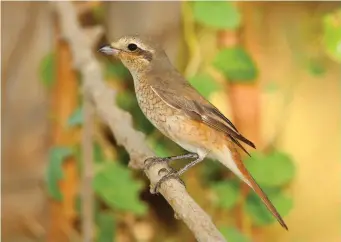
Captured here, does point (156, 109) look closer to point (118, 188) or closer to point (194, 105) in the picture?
point (194, 105)

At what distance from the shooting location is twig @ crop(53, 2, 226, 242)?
0.65 m

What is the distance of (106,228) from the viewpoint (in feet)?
3.89

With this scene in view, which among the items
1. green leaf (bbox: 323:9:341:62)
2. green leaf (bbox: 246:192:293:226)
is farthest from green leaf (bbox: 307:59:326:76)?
green leaf (bbox: 246:192:293:226)

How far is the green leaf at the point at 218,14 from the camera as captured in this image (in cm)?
100

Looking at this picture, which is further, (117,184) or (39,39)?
(39,39)

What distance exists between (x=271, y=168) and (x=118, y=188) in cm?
25

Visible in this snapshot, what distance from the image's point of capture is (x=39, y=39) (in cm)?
144

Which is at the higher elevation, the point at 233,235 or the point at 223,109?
the point at 223,109

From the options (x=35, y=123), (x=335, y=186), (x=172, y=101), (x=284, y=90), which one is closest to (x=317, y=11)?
(x=284, y=90)

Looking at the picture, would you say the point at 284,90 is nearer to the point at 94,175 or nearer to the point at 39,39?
the point at 94,175

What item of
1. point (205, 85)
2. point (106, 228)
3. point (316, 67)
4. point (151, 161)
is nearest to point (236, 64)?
point (205, 85)

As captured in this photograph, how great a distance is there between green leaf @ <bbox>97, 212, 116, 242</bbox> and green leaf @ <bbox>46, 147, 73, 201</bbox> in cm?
10

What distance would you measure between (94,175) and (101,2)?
38 cm

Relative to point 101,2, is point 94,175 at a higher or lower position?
lower
